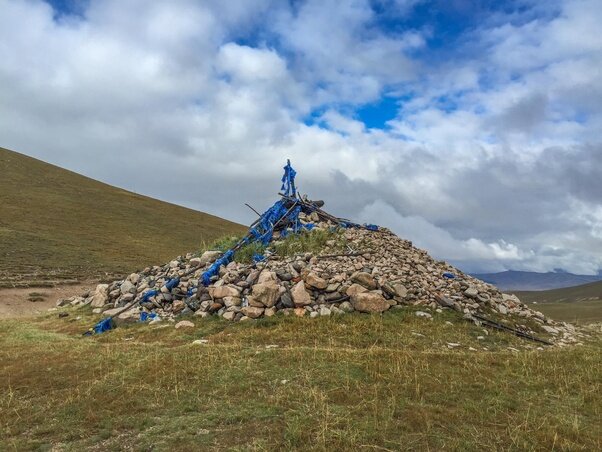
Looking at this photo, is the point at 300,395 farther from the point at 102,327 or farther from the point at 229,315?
the point at 102,327

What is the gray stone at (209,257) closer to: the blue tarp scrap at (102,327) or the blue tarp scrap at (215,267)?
the blue tarp scrap at (215,267)

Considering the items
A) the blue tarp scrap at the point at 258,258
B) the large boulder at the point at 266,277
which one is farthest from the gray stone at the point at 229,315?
the blue tarp scrap at the point at 258,258

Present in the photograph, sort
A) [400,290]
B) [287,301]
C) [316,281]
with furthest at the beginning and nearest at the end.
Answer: [400,290] → [316,281] → [287,301]

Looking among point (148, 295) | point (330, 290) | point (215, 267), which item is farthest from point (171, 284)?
point (330, 290)

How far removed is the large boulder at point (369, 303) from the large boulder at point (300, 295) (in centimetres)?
174

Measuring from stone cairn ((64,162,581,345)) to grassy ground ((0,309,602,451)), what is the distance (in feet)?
7.16

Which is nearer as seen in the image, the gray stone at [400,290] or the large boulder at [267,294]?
the large boulder at [267,294]

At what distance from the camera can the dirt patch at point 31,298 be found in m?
25.2

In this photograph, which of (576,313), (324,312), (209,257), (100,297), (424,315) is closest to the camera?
(324,312)

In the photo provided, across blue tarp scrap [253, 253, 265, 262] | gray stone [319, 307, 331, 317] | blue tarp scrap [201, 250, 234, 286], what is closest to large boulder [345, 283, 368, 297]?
gray stone [319, 307, 331, 317]

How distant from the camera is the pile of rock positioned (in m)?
16.5

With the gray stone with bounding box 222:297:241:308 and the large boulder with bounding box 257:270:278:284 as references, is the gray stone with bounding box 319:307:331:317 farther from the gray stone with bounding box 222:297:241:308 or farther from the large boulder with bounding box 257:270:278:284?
the gray stone with bounding box 222:297:241:308

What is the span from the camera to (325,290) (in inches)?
671

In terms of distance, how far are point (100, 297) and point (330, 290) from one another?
12.4 meters
